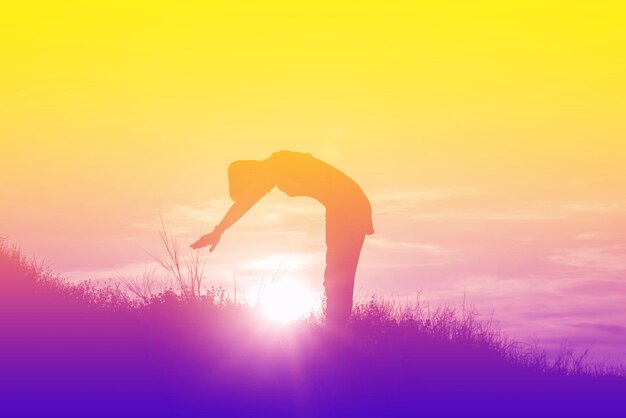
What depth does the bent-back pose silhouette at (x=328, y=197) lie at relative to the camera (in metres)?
11.5

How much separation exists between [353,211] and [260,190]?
118 cm

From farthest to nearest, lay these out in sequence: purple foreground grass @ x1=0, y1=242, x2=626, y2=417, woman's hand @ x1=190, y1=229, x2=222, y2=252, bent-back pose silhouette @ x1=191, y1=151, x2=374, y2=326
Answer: bent-back pose silhouette @ x1=191, y1=151, x2=374, y2=326, woman's hand @ x1=190, y1=229, x2=222, y2=252, purple foreground grass @ x1=0, y1=242, x2=626, y2=417

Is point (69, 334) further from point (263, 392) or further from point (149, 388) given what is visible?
point (263, 392)

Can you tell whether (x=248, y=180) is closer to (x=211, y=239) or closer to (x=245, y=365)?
(x=211, y=239)

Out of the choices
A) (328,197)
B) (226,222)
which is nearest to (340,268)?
(328,197)

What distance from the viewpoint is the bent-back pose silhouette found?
11.5 m

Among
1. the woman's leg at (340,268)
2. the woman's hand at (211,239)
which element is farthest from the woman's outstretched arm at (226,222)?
the woman's leg at (340,268)

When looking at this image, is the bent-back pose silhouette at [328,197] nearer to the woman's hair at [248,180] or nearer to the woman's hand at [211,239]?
the woman's hair at [248,180]

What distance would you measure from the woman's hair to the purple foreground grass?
4.72 feet

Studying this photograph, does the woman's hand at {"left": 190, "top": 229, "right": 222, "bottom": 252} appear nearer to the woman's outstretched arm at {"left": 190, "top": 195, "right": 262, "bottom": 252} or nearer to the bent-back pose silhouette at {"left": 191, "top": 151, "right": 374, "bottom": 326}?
the woman's outstretched arm at {"left": 190, "top": 195, "right": 262, "bottom": 252}

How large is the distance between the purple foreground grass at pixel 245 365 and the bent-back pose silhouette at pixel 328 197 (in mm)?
649

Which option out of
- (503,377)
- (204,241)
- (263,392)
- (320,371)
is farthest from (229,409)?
(503,377)

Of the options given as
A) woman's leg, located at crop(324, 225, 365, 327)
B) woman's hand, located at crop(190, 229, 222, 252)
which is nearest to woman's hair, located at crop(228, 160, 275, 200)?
woman's hand, located at crop(190, 229, 222, 252)

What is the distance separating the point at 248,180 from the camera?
11.6 metres
